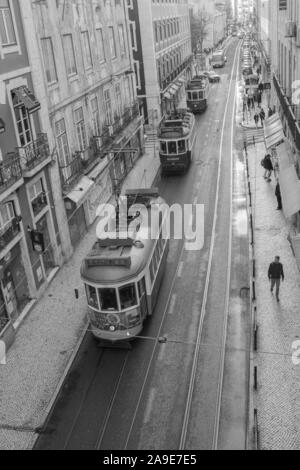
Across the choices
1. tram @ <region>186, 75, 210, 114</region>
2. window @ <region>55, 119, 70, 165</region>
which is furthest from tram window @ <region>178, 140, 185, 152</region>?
tram @ <region>186, 75, 210, 114</region>

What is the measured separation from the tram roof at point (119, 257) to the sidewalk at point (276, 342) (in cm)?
504

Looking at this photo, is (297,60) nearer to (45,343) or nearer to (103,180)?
(103,180)

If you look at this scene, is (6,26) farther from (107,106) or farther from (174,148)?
(174,148)

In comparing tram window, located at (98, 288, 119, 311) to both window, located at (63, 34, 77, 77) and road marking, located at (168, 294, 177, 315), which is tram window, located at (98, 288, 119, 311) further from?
window, located at (63, 34, 77, 77)

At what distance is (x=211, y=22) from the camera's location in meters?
129

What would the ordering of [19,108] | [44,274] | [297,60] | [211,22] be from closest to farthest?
[19,108]
[44,274]
[297,60]
[211,22]

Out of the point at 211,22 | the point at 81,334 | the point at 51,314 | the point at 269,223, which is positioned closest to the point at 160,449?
the point at 81,334

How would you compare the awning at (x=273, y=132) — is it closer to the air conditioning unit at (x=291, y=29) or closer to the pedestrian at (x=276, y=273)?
the air conditioning unit at (x=291, y=29)

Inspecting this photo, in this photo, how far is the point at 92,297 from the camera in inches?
684

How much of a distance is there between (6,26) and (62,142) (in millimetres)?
6941

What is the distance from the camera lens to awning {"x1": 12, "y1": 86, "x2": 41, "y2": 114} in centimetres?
2023

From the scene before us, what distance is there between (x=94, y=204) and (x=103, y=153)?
10.2 ft

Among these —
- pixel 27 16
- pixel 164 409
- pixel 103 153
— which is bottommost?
pixel 164 409

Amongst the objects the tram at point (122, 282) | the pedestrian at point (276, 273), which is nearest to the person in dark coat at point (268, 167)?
the pedestrian at point (276, 273)
